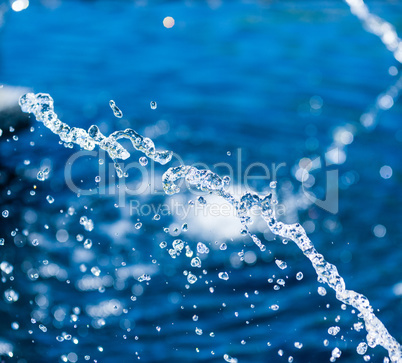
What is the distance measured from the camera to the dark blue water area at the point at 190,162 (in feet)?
7.75

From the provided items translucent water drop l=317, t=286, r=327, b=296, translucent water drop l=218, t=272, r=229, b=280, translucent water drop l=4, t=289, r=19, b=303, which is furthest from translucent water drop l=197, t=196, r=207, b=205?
translucent water drop l=4, t=289, r=19, b=303

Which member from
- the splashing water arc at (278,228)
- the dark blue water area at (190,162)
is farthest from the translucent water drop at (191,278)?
the splashing water arc at (278,228)

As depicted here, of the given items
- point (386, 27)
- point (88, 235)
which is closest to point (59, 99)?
point (88, 235)

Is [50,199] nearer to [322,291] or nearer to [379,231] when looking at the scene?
[322,291]

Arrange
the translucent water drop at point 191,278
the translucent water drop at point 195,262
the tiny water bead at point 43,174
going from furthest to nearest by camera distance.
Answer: the tiny water bead at point 43,174 → the translucent water drop at point 195,262 → the translucent water drop at point 191,278

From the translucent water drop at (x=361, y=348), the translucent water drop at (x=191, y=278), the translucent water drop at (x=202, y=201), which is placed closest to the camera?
the translucent water drop at (x=361, y=348)

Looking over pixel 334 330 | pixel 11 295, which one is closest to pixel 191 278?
pixel 334 330

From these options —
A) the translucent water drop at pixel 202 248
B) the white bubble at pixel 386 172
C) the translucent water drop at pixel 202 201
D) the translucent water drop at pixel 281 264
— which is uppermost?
the white bubble at pixel 386 172

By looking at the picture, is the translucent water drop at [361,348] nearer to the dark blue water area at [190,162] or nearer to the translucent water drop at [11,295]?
the dark blue water area at [190,162]

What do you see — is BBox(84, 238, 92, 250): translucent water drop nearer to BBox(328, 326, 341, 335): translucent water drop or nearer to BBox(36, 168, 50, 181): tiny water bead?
BBox(36, 168, 50, 181): tiny water bead

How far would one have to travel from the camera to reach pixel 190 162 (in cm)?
367

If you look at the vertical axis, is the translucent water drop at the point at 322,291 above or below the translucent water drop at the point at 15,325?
above

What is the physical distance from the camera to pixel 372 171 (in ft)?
11.8

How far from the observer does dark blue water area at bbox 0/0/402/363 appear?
2.36m
